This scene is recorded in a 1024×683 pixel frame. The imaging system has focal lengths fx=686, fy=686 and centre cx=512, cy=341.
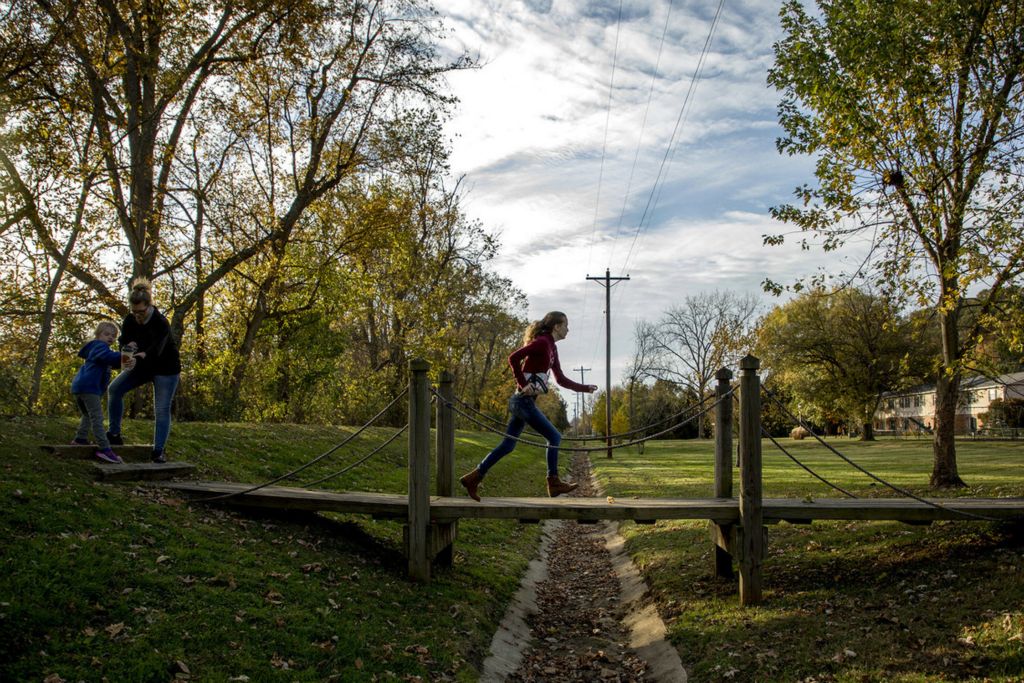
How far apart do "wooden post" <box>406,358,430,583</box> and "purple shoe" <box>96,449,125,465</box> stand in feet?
12.7

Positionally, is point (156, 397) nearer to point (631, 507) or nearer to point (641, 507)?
point (631, 507)

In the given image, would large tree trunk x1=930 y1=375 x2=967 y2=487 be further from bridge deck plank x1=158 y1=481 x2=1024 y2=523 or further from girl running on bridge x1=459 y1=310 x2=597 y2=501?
girl running on bridge x1=459 y1=310 x2=597 y2=501

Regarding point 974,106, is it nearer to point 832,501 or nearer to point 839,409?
point 832,501

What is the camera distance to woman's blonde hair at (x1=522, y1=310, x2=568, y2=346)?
8531mm

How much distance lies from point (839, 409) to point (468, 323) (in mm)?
29247

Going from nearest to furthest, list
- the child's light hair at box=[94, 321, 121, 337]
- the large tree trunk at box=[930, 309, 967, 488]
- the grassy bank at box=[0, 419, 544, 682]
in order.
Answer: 1. the grassy bank at box=[0, 419, 544, 682]
2. the child's light hair at box=[94, 321, 121, 337]
3. the large tree trunk at box=[930, 309, 967, 488]

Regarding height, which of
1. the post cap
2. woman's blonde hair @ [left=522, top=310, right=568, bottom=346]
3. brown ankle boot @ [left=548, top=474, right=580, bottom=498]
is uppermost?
woman's blonde hair @ [left=522, top=310, right=568, bottom=346]

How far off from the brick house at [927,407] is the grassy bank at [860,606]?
5035 centimetres

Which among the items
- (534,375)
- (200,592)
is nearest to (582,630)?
(534,375)

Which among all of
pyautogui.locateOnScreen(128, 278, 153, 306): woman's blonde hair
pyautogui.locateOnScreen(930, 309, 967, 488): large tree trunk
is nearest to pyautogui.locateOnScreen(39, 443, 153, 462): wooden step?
pyautogui.locateOnScreen(128, 278, 153, 306): woman's blonde hair

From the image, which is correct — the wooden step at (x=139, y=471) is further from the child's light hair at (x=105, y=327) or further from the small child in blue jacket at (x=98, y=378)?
the child's light hair at (x=105, y=327)

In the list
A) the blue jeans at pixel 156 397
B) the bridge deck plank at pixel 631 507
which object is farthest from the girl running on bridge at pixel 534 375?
the blue jeans at pixel 156 397

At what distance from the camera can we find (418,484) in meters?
8.16

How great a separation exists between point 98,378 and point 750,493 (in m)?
8.28
